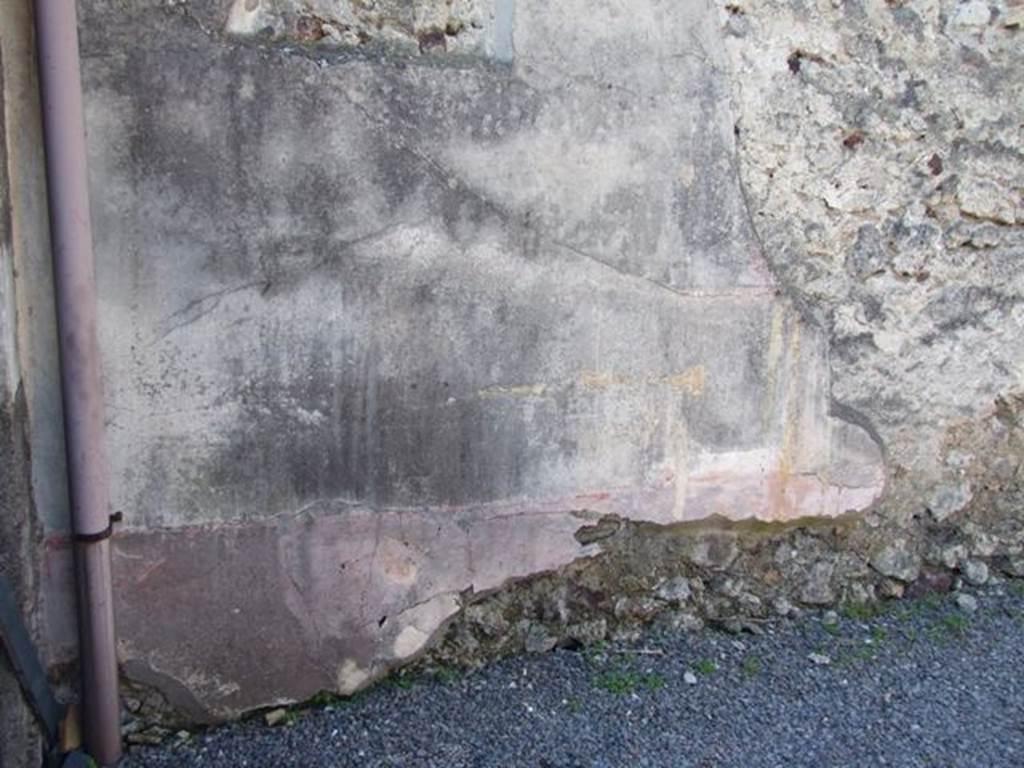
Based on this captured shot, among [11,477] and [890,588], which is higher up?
[11,477]

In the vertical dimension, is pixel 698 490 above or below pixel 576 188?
below

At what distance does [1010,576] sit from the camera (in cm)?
353

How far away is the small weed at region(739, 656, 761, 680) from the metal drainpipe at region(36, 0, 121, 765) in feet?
5.90

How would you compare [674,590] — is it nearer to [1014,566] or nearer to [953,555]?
[953,555]

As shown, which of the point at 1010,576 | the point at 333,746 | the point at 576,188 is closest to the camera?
the point at 333,746

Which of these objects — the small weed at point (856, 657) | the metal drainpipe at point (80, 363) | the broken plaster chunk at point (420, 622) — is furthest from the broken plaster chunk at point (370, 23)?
the small weed at point (856, 657)

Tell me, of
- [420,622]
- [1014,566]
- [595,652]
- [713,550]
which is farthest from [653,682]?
[1014,566]

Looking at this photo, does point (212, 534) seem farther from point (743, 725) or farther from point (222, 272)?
point (743, 725)

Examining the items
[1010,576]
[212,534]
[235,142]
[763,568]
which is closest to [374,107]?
[235,142]

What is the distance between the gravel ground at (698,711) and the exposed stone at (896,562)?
21 cm

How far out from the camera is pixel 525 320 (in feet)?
9.16

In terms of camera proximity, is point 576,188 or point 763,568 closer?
point 576,188

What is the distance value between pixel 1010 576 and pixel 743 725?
1.41 metres

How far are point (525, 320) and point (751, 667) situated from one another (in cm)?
129
